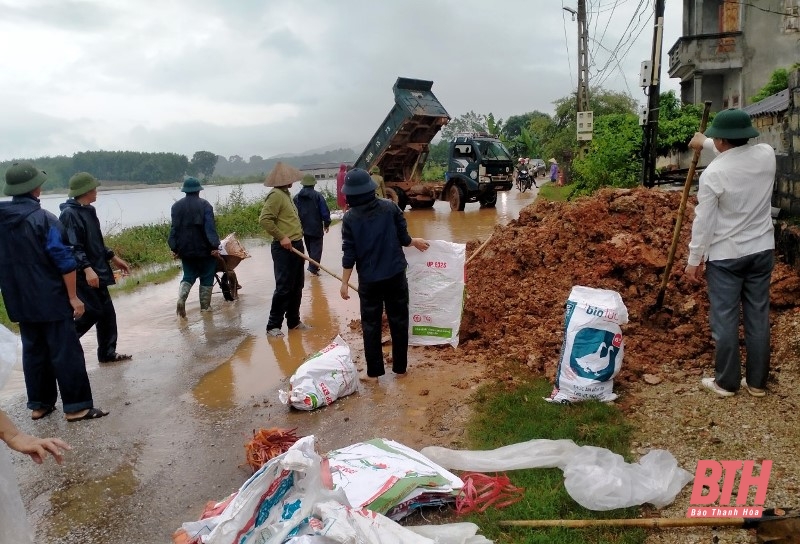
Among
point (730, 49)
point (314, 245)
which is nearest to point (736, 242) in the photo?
point (314, 245)

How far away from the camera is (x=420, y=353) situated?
5.60 metres

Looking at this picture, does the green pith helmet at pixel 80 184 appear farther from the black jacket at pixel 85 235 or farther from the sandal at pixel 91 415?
the sandal at pixel 91 415

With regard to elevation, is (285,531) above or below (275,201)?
below

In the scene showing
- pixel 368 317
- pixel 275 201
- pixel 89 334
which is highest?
pixel 275 201

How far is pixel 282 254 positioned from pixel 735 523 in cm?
510

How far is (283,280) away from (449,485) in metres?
4.05

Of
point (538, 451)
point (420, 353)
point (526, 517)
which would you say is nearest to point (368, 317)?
point (420, 353)

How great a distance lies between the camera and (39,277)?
4414mm

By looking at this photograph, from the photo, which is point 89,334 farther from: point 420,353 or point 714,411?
point 714,411

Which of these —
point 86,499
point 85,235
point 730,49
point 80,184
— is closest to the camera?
point 86,499

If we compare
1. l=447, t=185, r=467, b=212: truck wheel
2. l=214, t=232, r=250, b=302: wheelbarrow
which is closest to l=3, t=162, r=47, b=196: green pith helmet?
l=214, t=232, r=250, b=302: wheelbarrow

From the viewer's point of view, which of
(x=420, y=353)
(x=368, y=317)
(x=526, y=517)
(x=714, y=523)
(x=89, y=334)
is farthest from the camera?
(x=89, y=334)

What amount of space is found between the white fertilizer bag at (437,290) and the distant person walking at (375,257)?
26 cm

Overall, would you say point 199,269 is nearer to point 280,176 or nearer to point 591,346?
point 280,176
